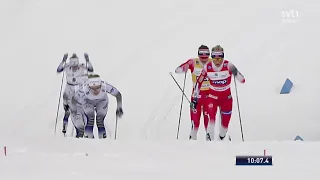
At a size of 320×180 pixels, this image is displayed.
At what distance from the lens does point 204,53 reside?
3746mm

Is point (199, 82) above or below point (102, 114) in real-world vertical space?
above

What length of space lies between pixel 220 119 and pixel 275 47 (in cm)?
68

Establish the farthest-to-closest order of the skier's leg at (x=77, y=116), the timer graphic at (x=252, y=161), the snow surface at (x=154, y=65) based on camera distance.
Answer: the skier's leg at (x=77, y=116), the snow surface at (x=154, y=65), the timer graphic at (x=252, y=161)

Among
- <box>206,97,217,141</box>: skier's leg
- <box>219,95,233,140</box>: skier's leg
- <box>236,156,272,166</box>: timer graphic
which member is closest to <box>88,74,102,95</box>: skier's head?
<box>206,97,217,141</box>: skier's leg

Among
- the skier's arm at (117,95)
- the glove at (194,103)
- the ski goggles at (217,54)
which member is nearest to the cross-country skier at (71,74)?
the skier's arm at (117,95)

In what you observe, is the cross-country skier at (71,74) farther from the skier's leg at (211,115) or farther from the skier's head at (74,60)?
the skier's leg at (211,115)

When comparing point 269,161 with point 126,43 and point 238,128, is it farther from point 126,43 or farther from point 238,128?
point 126,43

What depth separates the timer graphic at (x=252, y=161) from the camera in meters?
3.45

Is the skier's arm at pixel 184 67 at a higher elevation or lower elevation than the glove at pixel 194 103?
higher

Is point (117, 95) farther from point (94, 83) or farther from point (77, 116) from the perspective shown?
point (77, 116)

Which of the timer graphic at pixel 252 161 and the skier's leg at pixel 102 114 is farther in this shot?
the skier's leg at pixel 102 114

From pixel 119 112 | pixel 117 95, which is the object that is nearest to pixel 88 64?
pixel 117 95

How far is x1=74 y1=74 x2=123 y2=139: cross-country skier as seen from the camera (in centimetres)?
380

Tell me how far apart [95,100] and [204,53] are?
2.94 ft
